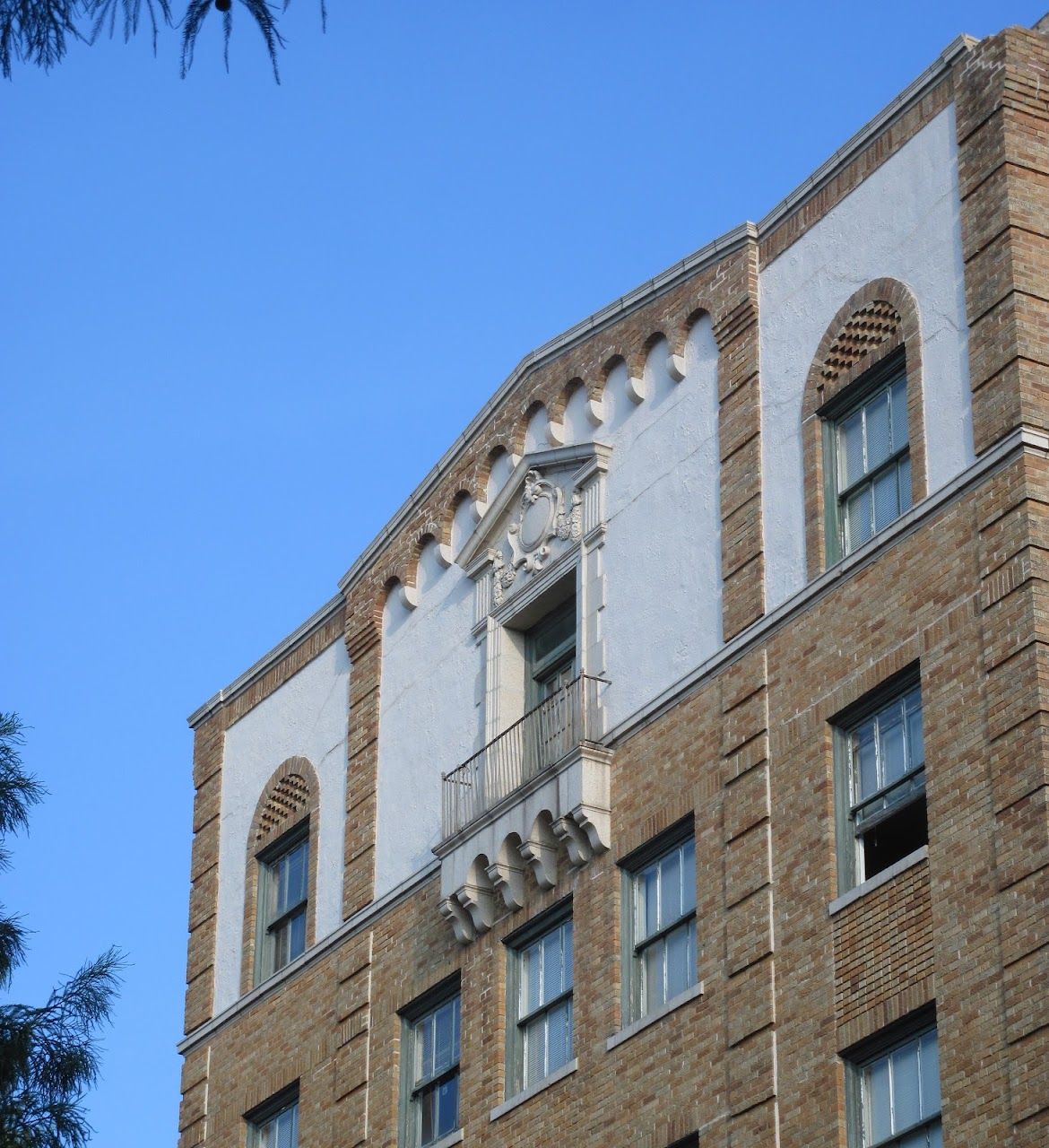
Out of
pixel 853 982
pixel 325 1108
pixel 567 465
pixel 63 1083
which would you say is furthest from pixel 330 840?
pixel 853 982

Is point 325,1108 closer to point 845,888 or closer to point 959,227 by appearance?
point 845,888

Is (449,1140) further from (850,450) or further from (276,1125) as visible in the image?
(850,450)

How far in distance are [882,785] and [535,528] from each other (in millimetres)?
7384

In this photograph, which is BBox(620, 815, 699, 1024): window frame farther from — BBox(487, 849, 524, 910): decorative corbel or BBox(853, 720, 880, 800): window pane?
BBox(853, 720, 880, 800): window pane

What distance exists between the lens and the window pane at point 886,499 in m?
25.0

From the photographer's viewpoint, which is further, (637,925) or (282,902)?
(282,902)

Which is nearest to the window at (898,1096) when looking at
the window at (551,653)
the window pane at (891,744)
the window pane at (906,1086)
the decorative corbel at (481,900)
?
the window pane at (906,1086)

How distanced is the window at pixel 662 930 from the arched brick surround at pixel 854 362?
325cm

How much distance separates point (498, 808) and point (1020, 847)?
805cm

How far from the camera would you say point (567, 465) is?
97.9 ft

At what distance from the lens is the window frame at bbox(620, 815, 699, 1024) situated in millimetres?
25625

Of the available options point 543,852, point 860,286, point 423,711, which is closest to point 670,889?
point 543,852

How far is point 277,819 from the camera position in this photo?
33656mm

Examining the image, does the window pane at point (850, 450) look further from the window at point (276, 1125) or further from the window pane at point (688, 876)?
the window at point (276, 1125)
